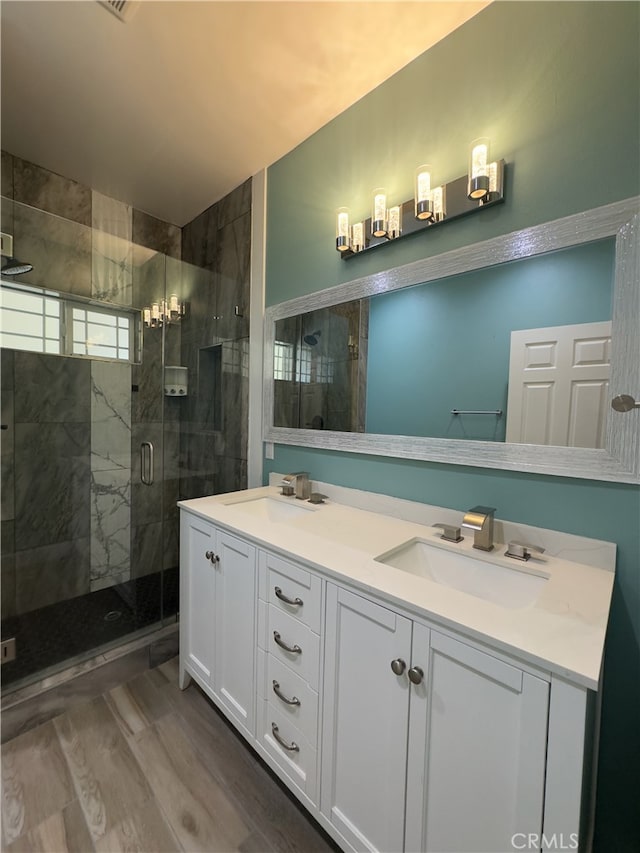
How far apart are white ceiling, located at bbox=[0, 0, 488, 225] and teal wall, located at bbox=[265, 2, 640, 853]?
15 centimetres

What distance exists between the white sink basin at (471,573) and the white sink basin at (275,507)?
541 mm

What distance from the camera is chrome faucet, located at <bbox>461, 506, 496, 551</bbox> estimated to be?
1066 millimetres

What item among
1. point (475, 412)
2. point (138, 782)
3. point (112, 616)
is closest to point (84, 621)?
point (112, 616)

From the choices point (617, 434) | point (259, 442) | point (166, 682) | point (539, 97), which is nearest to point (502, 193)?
point (539, 97)

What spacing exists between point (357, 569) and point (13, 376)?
2022mm

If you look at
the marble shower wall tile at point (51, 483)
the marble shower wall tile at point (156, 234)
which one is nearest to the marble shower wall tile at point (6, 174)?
the marble shower wall tile at point (156, 234)

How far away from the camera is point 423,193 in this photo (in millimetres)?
1261

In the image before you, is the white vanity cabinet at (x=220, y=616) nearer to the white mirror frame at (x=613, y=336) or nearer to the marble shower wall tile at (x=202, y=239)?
the white mirror frame at (x=613, y=336)

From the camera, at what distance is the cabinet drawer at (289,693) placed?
102 cm

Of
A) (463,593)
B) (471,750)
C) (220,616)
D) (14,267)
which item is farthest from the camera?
(14,267)

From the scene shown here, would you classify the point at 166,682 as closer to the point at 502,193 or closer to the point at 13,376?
the point at 13,376

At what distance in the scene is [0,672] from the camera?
64.4 inches

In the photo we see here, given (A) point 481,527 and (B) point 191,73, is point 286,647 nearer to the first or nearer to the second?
(A) point 481,527

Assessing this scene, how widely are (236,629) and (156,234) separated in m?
2.55
